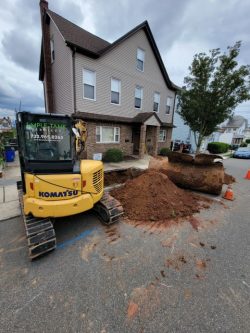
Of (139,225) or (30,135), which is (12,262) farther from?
(139,225)

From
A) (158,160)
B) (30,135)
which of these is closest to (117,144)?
(158,160)

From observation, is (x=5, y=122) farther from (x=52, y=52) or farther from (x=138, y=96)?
(x=138, y=96)

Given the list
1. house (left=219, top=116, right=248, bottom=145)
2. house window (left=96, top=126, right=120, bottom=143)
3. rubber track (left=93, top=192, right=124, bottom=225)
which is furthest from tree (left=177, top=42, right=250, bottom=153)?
house (left=219, top=116, right=248, bottom=145)

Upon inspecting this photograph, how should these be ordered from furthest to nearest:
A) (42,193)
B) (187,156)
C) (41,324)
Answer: (187,156)
(42,193)
(41,324)

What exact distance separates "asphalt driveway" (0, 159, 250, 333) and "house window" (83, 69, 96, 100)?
865cm

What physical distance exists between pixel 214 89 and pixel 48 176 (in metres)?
12.1

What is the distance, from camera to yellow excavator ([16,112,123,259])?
292 cm

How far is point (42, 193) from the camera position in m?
2.99

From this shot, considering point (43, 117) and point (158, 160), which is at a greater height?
point (43, 117)

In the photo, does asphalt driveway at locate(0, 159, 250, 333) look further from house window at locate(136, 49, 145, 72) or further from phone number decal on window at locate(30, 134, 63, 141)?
house window at locate(136, 49, 145, 72)

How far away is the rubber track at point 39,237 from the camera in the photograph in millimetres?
2648

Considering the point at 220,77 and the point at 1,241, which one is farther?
the point at 220,77

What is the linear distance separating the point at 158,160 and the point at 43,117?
5495mm

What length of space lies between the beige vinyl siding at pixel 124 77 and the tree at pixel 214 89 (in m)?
3.26
